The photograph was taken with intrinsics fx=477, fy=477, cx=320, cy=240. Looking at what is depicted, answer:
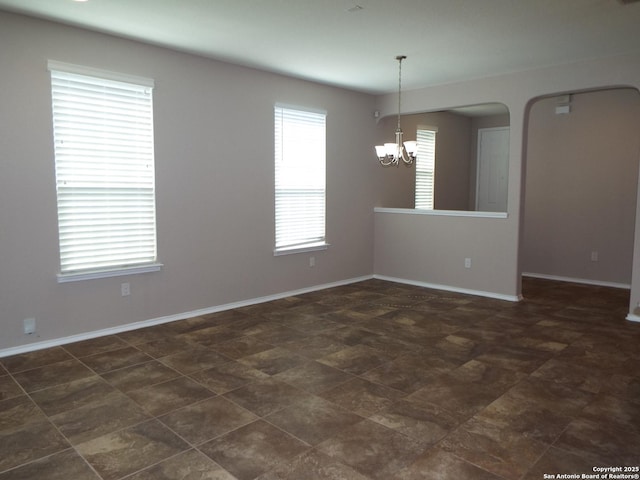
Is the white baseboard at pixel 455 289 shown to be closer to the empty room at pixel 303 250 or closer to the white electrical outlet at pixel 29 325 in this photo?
the empty room at pixel 303 250

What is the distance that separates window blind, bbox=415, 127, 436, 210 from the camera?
299 inches

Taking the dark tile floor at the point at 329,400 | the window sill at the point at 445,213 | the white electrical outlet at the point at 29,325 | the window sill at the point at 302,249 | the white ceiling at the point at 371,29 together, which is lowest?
the dark tile floor at the point at 329,400

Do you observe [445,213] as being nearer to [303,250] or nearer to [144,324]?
[303,250]

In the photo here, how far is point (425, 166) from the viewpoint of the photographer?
7.71 m

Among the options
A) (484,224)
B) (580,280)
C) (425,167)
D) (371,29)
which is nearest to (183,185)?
(371,29)

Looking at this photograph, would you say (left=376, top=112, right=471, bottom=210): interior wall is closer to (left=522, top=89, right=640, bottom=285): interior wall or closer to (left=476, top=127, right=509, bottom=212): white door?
(left=476, top=127, right=509, bottom=212): white door

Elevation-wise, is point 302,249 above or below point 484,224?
below

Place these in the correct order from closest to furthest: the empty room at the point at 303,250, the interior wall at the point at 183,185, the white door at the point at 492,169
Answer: the empty room at the point at 303,250, the interior wall at the point at 183,185, the white door at the point at 492,169

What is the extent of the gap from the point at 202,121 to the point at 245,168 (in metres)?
0.69

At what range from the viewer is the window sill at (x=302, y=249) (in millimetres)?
5637

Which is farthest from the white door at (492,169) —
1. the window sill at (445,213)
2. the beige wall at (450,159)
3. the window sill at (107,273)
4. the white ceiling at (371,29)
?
the window sill at (107,273)

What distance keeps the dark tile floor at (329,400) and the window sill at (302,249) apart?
0.99 meters

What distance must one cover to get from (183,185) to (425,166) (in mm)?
4360

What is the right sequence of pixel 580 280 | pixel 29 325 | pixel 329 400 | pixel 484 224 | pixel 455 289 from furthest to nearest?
pixel 580 280, pixel 455 289, pixel 484 224, pixel 29 325, pixel 329 400
